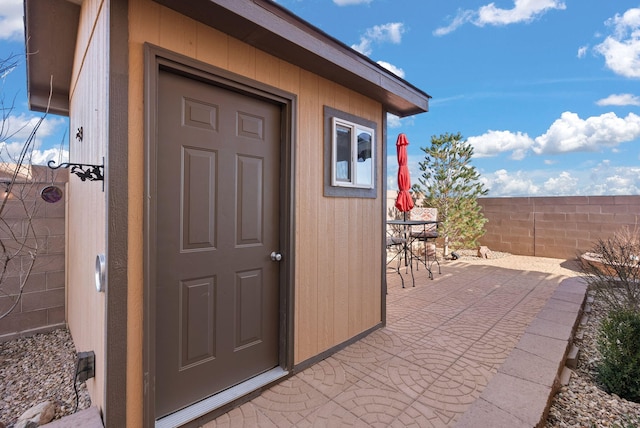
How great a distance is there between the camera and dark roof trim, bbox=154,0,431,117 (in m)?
1.61

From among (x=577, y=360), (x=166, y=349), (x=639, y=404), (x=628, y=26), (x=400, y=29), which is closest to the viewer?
(x=166, y=349)

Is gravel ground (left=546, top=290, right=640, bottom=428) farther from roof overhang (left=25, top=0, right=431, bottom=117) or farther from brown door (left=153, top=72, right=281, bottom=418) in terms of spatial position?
roof overhang (left=25, top=0, right=431, bottom=117)

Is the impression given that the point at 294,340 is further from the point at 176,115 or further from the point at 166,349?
the point at 176,115

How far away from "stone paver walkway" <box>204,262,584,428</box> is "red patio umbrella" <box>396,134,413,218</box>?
6.15 feet

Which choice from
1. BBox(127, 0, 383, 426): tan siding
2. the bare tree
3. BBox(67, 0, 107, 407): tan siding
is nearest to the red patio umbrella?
BBox(127, 0, 383, 426): tan siding

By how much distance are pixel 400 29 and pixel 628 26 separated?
5.42 metres

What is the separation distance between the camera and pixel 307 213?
235 cm

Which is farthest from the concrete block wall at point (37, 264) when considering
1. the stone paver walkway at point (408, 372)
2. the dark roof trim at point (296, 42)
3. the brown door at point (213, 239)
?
the stone paver walkway at point (408, 372)

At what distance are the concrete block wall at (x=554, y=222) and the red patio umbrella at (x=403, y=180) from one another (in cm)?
408

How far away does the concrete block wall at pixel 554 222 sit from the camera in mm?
6242

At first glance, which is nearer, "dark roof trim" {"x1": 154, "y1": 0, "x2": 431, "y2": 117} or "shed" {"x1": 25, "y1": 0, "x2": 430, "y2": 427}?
"shed" {"x1": 25, "y1": 0, "x2": 430, "y2": 427}

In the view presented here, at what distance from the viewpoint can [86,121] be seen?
2.21 m

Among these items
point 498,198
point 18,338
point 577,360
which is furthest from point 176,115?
point 498,198

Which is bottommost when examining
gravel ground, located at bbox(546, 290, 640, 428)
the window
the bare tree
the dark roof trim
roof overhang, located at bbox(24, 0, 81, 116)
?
gravel ground, located at bbox(546, 290, 640, 428)
